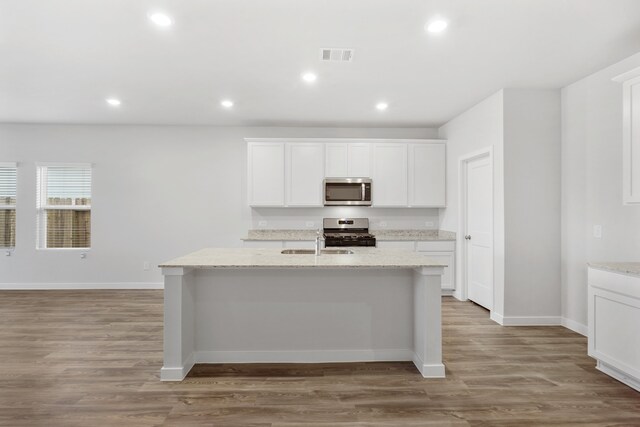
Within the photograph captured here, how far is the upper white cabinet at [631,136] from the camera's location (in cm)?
271

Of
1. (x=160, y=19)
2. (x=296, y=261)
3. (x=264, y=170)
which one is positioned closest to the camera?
(x=160, y=19)

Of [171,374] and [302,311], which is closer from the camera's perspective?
[171,374]

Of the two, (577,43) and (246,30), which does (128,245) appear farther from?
(577,43)

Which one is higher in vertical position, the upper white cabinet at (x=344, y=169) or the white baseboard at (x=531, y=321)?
the upper white cabinet at (x=344, y=169)

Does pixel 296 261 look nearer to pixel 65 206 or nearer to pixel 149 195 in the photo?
pixel 149 195

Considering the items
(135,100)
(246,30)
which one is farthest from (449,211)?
(135,100)

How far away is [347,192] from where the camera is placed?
555 centimetres

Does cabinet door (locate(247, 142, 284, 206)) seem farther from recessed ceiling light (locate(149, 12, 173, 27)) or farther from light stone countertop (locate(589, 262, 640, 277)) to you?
light stone countertop (locate(589, 262, 640, 277))

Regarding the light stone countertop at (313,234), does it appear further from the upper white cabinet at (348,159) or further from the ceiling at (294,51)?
the ceiling at (294,51)

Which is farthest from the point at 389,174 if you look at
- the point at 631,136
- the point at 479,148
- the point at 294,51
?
the point at 631,136

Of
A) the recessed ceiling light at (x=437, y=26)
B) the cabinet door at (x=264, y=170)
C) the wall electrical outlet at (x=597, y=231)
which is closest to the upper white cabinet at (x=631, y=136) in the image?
the wall electrical outlet at (x=597, y=231)

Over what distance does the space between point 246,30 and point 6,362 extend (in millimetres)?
3326

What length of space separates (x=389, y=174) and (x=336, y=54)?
8.87 feet

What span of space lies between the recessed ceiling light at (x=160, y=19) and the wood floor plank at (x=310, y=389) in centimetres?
264
